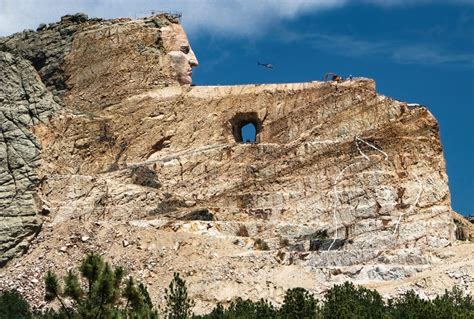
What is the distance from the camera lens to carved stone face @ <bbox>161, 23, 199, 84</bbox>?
2402 inches

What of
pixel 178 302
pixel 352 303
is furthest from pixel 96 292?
pixel 178 302

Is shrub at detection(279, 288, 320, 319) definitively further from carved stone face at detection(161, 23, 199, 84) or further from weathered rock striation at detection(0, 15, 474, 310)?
carved stone face at detection(161, 23, 199, 84)

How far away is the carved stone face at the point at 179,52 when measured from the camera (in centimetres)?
6100

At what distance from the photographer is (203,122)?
5819cm

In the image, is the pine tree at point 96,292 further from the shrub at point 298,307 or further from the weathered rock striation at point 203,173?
the weathered rock striation at point 203,173

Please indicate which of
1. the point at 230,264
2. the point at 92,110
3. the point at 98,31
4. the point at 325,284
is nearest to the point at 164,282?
the point at 230,264

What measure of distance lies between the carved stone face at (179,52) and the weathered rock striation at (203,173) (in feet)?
0.39

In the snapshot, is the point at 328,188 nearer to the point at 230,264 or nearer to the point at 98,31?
the point at 230,264

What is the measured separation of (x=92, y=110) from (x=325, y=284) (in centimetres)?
2084

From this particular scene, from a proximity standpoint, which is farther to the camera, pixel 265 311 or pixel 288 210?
pixel 288 210

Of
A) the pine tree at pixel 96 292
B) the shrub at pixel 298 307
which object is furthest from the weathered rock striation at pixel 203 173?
the pine tree at pixel 96 292

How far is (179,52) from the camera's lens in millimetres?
61375

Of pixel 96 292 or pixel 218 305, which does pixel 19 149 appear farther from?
pixel 96 292

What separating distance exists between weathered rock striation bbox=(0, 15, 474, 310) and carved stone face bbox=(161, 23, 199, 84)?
0.12 m
